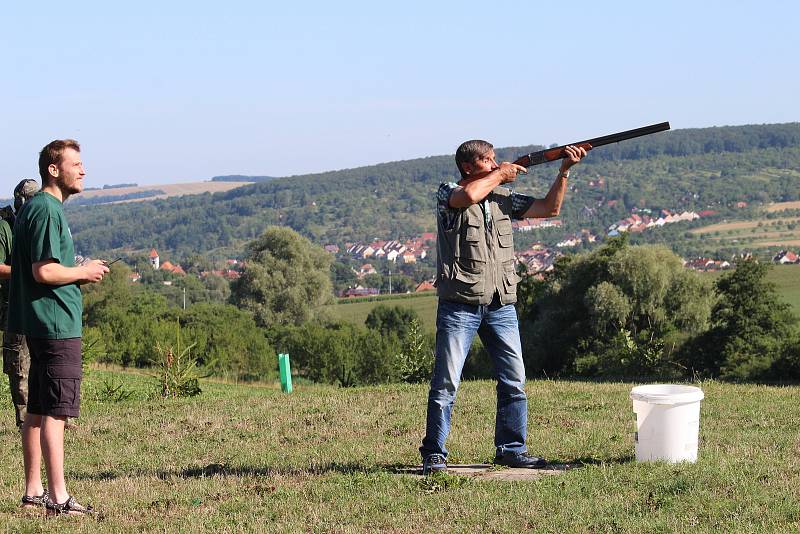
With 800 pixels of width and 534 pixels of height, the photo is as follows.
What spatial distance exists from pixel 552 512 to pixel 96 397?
1226 cm

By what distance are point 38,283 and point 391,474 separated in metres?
3.09

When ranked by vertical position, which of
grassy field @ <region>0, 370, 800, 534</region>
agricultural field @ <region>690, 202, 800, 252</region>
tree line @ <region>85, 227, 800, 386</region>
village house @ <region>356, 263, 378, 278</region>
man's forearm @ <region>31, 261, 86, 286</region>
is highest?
man's forearm @ <region>31, 261, 86, 286</region>

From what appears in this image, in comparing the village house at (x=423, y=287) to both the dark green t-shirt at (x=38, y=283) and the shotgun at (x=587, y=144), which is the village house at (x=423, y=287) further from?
the dark green t-shirt at (x=38, y=283)

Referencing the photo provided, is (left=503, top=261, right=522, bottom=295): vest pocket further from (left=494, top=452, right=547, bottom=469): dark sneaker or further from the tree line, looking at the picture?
the tree line

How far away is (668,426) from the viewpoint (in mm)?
8203

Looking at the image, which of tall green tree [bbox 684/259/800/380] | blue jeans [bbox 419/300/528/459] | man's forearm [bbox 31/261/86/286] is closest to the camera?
man's forearm [bbox 31/261/86/286]

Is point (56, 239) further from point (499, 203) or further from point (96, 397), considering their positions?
point (96, 397)

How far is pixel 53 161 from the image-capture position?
705cm

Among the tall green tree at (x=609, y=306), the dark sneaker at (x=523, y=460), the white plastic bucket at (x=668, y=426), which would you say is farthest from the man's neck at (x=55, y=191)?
the tall green tree at (x=609, y=306)

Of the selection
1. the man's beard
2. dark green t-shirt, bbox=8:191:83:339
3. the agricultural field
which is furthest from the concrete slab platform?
the agricultural field

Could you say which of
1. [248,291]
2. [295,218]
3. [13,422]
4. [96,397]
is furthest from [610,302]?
[295,218]

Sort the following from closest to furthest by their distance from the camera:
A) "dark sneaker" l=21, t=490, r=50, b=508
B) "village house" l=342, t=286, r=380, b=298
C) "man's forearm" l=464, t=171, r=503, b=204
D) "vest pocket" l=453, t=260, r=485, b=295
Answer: "dark sneaker" l=21, t=490, r=50, b=508
"man's forearm" l=464, t=171, r=503, b=204
"vest pocket" l=453, t=260, r=485, b=295
"village house" l=342, t=286, r=380, b=298

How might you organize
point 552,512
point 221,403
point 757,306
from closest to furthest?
point 552,512 → point 221,403 → point 757,306

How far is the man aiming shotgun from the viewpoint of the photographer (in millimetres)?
8000
